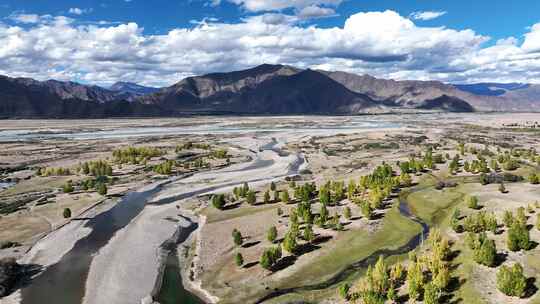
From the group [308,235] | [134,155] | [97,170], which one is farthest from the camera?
[134,155]

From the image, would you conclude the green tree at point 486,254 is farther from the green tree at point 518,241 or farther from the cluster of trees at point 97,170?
the cluster of trees at point 97,170

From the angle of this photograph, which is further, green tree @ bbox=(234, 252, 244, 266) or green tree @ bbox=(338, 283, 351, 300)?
green tree @ bbox=(234, 252, 244, 266)

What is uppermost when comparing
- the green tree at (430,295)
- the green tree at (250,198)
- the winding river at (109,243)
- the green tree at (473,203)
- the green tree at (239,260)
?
the green tree at (473,203)

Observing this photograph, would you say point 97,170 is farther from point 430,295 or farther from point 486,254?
point 430,295

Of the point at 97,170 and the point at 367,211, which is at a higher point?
the point at 367,211

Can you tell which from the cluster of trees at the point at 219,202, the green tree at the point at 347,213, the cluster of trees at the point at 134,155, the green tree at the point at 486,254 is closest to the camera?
the green tree at the point at 486,254

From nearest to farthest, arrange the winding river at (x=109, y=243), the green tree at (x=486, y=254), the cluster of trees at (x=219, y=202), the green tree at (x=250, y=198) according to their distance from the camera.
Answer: the green tree at (x=486, y=254) → the winding river at (x=109, y=243) → the cluster of trees at (x=219, y=202) → the green tree at (x=250, y=198)

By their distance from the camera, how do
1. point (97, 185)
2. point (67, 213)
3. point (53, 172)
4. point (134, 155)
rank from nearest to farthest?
1. point (67, 213)
2. point (97, 185)
3. point (53, 172)
4. point (134, 155)

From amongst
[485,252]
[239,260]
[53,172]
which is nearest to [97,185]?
[53,172]

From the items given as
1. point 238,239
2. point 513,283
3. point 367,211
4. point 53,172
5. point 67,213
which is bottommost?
point 67,213

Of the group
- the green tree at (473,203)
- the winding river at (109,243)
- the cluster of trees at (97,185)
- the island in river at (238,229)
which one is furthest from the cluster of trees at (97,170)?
the green tree at (473,203)

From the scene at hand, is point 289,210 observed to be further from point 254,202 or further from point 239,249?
point 239,249

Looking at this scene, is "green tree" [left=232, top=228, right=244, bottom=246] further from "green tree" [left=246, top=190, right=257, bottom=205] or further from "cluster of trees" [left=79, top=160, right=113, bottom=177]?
"cluster of trees" [left=79, top=160, right=113, bottom=177]

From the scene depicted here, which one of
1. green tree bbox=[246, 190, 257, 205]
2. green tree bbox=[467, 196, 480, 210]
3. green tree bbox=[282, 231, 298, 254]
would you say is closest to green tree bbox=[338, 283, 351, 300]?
green tree bbox=[282, 231, 298, 254]
